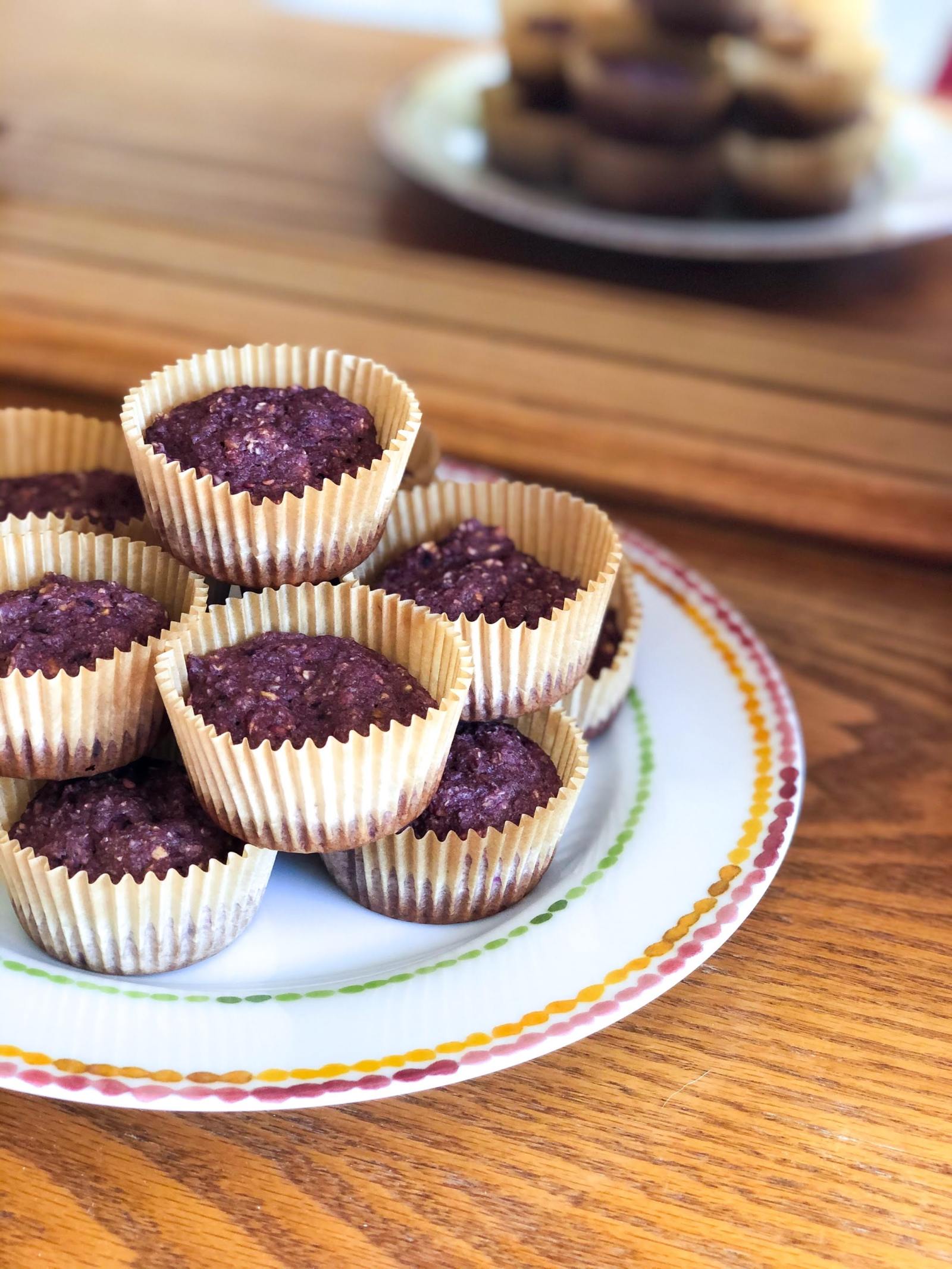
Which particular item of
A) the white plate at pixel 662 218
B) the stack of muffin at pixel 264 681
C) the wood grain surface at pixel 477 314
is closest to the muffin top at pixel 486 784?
the stack of muffin at pixel 264 681

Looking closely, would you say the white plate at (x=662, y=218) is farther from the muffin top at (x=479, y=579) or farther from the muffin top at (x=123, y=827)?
the muffin top at (x=123, y=827)

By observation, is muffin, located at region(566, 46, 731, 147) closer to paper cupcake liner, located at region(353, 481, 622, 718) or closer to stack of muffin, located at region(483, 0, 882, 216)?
stack of muffin, located at region(483, 0, 882, 216)

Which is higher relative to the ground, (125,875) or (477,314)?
(477,314)

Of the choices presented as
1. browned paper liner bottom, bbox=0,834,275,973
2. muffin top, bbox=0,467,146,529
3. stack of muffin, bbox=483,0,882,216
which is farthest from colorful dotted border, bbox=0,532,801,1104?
stack of muffin, bbox=483,0,882,216

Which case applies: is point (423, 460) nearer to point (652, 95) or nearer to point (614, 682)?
point (614, 682)

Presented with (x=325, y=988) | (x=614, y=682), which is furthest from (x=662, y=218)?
(x=325, y=988)

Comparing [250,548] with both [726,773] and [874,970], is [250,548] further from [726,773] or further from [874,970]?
[874,970]
